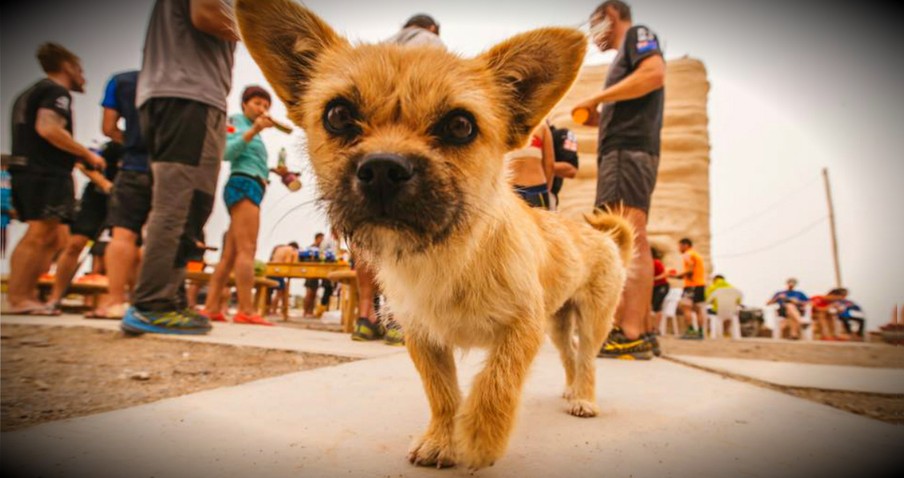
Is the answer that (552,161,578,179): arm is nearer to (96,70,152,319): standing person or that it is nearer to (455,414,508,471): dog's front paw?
(455,414,508,471): dog's front paw

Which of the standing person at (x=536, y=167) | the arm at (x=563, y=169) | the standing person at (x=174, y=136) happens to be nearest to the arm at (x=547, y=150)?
the standing person at (x=536, y=167)

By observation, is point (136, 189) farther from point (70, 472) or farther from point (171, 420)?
point (70, 472)

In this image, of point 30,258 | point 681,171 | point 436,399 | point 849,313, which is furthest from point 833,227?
point 681,171

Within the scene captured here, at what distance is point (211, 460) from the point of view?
121 centimetres

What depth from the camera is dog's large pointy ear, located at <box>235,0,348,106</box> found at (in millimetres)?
1589

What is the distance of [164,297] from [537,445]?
11.8 feet

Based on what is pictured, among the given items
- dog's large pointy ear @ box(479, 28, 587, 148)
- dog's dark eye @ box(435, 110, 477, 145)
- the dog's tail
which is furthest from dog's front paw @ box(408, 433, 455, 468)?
the dog's tail

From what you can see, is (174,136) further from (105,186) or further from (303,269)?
(303,269)

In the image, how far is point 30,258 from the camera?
5.16 m

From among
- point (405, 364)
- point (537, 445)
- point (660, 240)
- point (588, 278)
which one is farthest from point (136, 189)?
point (660, 240)

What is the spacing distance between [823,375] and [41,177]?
7430 mm

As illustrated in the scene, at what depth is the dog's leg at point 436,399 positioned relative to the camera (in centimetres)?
135

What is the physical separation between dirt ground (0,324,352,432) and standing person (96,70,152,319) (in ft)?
2.19

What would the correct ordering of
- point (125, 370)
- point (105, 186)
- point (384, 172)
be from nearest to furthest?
point (384, 172) < point (125, 370) < point (105, 186)
